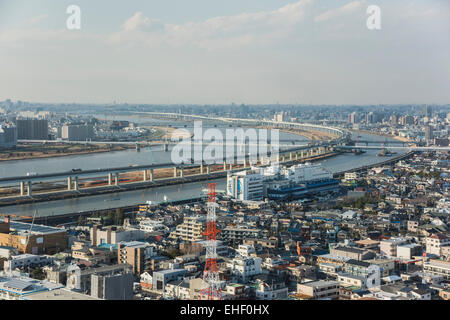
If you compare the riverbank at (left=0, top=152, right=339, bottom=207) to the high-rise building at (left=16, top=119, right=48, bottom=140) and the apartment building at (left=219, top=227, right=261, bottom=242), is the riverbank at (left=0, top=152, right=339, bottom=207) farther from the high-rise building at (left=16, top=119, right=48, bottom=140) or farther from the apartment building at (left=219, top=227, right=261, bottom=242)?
the high-rise building at (left=16, top=119, right=48, bottom=140)

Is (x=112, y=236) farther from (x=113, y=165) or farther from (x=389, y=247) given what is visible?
(x=113, y=165)

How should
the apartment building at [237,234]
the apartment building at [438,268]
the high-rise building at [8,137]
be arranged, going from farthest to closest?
the high-rise building at [8,137]
the apartment building at [237,234]
the apartment building at [438,268]

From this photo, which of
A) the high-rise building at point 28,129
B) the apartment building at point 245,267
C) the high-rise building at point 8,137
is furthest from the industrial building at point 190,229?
the high-rise building at point 28,129

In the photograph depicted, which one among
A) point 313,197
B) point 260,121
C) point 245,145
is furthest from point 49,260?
point 260,121

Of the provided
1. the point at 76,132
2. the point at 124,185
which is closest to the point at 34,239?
the point at 124,185

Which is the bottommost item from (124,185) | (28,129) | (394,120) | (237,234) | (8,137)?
(124,185)

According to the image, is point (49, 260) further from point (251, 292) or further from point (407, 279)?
point (407, 279)

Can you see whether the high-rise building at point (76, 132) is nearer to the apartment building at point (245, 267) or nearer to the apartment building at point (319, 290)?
the apartment building at point (245, 267)
